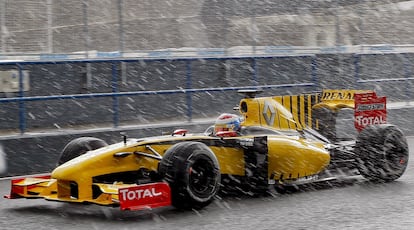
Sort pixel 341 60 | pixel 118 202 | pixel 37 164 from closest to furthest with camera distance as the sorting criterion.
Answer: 1. pixel 118 202
2. pixel 37 164
3. pixel 341 60

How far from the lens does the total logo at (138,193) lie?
7.87 m

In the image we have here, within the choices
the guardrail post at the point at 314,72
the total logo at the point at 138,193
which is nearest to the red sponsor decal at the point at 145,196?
the total logo at the point at 138,193

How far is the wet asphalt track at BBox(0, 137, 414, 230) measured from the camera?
7898mm

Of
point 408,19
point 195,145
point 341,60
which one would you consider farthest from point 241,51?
point 195,145

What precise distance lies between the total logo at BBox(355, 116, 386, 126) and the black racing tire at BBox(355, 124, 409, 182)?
51cm

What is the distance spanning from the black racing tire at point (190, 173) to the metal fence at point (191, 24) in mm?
6027

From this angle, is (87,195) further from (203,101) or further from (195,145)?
(203,101)

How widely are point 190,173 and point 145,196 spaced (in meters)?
0.70

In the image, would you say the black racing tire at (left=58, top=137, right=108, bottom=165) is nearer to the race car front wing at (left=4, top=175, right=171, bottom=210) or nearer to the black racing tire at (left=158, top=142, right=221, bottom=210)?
the race car front wing at (left=4, top=175, right=171, bottom=210)

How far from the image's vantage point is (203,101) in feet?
53.1

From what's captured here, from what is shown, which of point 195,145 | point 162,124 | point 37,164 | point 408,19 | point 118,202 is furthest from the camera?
point 408,19

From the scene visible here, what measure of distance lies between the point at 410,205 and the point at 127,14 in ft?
24.4

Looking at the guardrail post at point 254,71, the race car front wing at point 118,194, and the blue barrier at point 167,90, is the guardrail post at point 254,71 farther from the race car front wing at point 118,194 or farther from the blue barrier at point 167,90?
the race car front wing at point 118,194

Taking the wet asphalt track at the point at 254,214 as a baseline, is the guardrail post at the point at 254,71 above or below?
above
